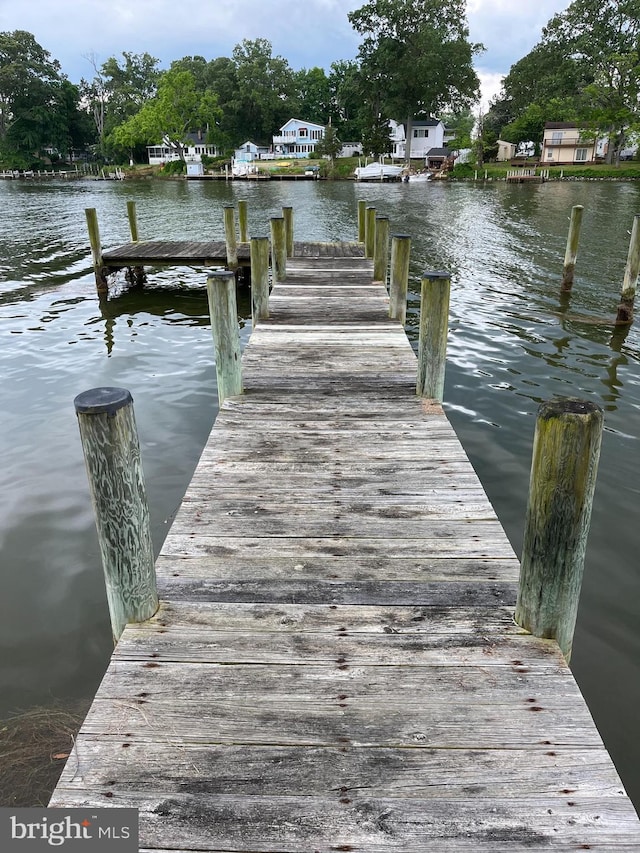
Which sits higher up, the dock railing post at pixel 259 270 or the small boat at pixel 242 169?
the small boat at pixel 242 169

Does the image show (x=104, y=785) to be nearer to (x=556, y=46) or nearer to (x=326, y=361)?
(x=326, y=361)

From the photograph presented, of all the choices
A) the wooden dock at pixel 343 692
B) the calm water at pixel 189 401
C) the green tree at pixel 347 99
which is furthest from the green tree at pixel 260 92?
the wooden dock at pixel 343 692

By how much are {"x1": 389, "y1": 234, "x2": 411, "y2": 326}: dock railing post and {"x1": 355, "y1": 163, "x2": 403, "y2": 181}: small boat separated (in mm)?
59854

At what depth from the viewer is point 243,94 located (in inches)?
3460

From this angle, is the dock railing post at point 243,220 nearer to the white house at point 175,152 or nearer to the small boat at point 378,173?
the small boat at point 378,173

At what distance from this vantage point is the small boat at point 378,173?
209 feet

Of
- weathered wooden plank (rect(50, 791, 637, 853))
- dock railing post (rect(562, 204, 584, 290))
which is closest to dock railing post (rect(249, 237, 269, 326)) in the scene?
weathered wooden plank (rect(50, 791, 637, 853))

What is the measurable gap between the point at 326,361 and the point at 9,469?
403cm

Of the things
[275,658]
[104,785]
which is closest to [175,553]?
[275,658]

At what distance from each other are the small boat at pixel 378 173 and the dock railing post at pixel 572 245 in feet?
174

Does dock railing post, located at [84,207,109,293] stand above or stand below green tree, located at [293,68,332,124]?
below

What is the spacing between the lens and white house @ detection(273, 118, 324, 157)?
9162 centimetres

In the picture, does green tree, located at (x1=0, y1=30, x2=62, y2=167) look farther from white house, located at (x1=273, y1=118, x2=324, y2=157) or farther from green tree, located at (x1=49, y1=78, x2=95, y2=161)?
white house, located at (x1=273, y1=118, x2=324, y2=157)

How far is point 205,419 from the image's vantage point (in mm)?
8562
